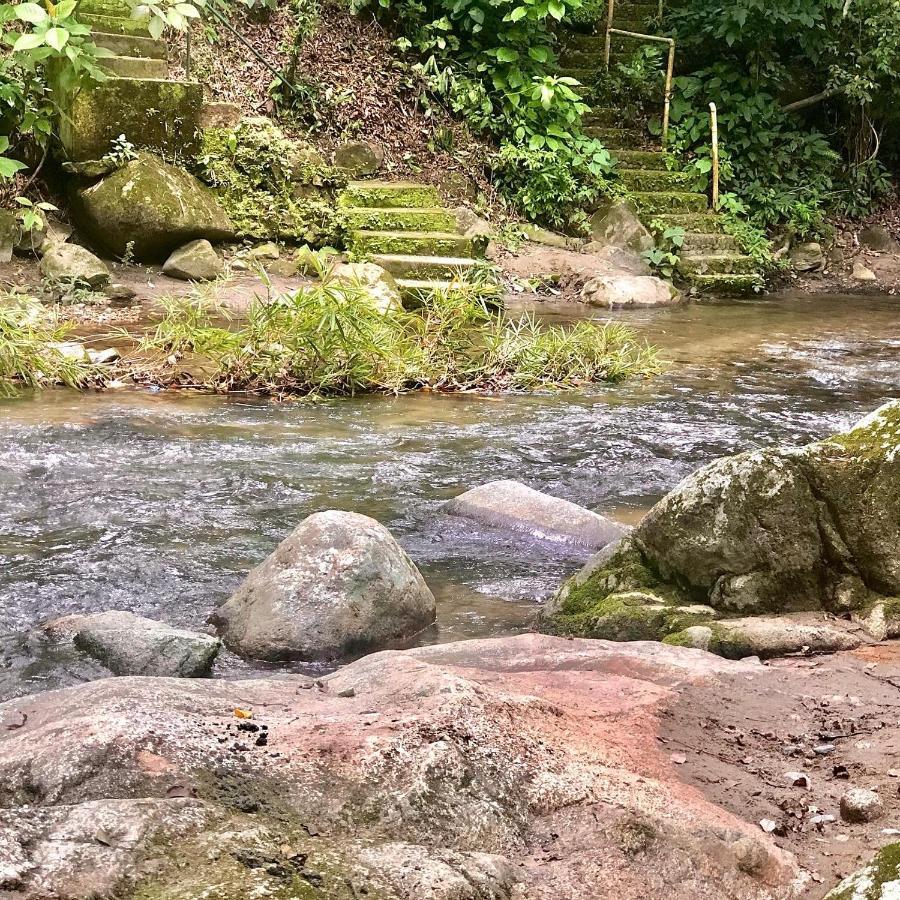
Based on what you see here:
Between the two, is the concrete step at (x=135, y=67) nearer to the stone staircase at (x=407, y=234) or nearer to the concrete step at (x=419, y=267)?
the stone staircase at (x=407, y=234)

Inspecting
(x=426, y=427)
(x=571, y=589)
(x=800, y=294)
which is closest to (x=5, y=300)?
(x=426, y=427)

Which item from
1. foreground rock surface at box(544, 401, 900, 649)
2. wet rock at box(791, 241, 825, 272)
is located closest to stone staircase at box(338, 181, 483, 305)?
wet rock at box(791, 241, 825, 272)

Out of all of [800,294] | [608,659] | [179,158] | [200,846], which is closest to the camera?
[200,846]

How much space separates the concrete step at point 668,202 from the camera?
1274cm

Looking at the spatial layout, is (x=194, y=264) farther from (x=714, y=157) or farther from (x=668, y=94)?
(x=668, y=94)

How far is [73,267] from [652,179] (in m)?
7.49

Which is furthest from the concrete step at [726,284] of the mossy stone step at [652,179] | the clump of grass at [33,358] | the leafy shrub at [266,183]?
the clump of grass at [33,358]

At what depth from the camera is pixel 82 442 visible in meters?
5.52

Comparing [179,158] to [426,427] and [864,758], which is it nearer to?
[426,427]

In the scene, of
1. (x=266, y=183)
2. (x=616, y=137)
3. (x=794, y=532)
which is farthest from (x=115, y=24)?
(x=794, y=532)

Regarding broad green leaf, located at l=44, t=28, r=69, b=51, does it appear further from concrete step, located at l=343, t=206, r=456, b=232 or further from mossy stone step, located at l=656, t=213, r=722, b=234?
mossy stone step, located at l=656, t=213, r=722, b=234

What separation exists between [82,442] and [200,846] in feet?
14.0

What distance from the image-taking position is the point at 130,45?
1015cm

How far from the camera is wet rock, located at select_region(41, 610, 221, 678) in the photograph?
3182 mm
